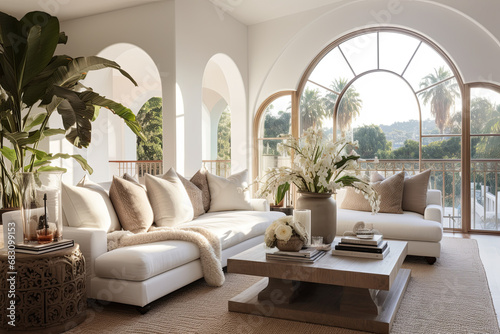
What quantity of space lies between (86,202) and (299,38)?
4625mm

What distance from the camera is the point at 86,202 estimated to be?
304 cm

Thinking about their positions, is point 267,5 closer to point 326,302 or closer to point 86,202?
point 86,202

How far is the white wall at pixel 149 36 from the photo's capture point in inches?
206

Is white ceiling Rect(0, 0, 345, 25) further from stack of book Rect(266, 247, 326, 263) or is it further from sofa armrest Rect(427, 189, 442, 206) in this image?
stack of book Rect(266, 247, 326, 263)

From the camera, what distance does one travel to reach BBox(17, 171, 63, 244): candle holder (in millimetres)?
2473

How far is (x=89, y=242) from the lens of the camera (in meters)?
2.77

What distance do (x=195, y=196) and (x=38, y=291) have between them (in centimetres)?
207

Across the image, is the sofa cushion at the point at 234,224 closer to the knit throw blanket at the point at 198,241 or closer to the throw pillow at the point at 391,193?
the knit throw blanket at the point at 198,241

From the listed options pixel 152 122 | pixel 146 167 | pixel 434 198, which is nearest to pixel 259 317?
pixel 434 198

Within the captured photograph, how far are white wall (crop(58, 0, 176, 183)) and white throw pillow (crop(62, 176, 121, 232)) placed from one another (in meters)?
2.17

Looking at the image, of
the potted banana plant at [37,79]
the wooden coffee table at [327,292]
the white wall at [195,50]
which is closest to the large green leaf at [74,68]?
the potted banana plant at [37,79]

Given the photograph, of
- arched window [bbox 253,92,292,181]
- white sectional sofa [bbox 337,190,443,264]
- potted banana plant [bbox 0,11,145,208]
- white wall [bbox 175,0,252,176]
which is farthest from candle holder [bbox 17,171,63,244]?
arched window [bbox 253,92,292,181]

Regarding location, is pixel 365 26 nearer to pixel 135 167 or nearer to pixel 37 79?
pixel 37 79

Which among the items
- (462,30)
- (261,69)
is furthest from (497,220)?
(261,69)
